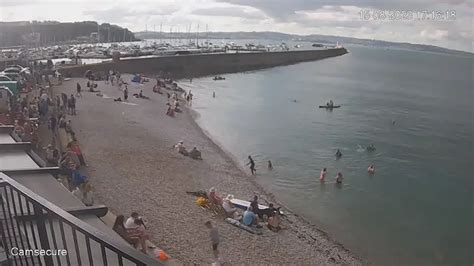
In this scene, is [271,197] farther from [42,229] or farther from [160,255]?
[42,229]

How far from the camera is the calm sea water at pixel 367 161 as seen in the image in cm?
1742

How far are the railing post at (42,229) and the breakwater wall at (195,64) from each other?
42051mm

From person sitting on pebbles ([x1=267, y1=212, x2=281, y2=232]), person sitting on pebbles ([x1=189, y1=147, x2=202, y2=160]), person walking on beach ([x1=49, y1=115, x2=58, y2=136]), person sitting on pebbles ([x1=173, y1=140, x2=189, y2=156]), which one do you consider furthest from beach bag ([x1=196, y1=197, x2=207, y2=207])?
person walking on beach ([x1=49, y1=115, x2=58, y2=136])

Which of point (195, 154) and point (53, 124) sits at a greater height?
point (53, 124)

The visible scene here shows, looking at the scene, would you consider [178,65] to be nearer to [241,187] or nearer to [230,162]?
[230,162]

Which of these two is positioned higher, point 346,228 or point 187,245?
point 187,245

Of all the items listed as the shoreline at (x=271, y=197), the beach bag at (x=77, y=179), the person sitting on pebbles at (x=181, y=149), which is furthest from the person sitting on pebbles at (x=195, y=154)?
the beach bag at (x=77, y=179)

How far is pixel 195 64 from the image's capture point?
7731cm

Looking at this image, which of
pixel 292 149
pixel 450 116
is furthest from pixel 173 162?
pixel 450 116

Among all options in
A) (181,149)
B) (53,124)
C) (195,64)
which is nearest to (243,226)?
(181,149)

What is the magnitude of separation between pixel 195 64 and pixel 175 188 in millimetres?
61841

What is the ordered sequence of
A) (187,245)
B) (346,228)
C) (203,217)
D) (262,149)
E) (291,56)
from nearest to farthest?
(187,245) → (203,217) → (346,228) → (262,149) → (291,56)

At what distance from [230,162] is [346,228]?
26.9 feet

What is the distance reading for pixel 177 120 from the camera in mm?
32531
